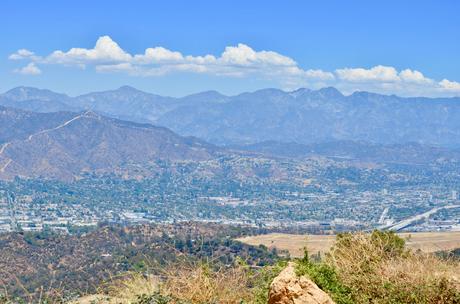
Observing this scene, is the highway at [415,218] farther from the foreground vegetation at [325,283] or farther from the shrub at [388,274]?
the foreground vegetation at [325,283]

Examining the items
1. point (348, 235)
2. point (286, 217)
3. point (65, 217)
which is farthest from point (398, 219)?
point (348, 235)

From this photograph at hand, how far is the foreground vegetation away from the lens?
9.10 meters

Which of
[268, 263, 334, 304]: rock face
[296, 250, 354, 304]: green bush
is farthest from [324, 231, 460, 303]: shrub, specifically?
[268, 263, 334, 304]: rock face

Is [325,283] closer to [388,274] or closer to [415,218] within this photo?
[388,274]

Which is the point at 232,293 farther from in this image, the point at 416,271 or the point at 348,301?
the point at 416,271

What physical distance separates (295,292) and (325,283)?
151 cm

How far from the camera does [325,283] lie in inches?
380

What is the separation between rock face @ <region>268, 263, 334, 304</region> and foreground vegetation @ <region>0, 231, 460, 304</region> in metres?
1.03

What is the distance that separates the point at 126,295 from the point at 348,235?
5.29 meters

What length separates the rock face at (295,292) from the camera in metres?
8.26

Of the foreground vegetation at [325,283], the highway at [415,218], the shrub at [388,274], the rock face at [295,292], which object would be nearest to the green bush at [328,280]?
the foreground vegetation at [325,283]

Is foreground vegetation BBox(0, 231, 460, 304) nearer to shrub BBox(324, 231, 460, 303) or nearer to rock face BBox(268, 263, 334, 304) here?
shrub BBox(324, 231, 460, 303)

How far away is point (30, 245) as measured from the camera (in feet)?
233

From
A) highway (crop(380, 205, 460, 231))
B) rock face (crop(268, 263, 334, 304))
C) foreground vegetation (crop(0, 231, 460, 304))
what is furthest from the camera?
highway (crop(380, 205, 460, 231))
